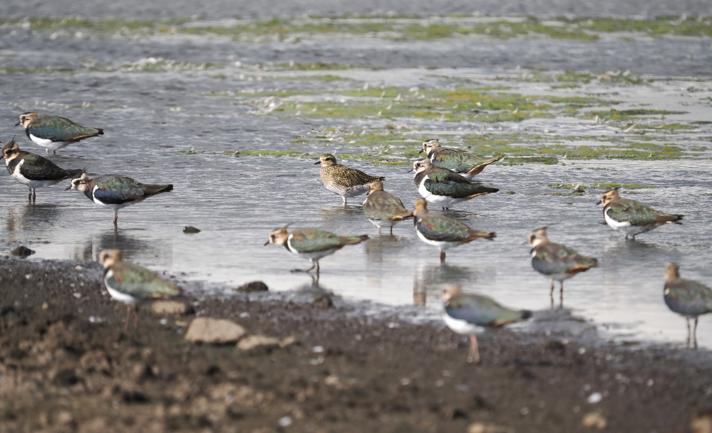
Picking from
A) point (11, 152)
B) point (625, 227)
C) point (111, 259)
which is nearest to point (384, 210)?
point (625, 227)

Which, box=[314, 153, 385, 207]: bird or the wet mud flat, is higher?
the wet mud flat

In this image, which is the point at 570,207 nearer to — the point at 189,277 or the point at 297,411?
the point at 189,277

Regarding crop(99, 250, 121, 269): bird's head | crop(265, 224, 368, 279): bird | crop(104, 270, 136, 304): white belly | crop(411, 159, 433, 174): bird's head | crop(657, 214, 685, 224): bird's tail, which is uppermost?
crop(99, 250, 121, 269): bird's head

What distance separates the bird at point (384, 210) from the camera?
2052cm

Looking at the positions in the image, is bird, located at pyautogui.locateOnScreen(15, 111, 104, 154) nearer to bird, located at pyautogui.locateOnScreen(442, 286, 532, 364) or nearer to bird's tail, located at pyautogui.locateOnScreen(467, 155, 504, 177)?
bird's tail, located at pyautogui.locateOnScreen(467, 155, 504, 177)

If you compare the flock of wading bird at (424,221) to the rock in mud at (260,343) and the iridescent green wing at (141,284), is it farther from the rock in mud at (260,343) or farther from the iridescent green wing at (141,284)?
the rock in mud at (260,343)

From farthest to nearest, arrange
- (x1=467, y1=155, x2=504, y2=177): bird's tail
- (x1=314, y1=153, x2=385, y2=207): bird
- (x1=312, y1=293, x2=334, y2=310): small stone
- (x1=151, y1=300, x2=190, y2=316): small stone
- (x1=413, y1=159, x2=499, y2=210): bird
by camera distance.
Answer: (x1=467, y1=155, x2=504, y2=177): bird's tail
(x1=314, y1=153, x2=385, y2=207): bird
(x1=413, y1=159, x2=499, y2=210): bird
(x1=312, y1=293, x2=334, y2=310): small stone
(x1=151, y1=300, x2=190, y2=316): small stone

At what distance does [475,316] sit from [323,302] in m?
2.86

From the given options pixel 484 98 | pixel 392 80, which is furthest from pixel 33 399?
pixel 392 80

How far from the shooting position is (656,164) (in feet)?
91.5

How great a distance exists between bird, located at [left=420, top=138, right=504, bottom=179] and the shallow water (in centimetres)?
66

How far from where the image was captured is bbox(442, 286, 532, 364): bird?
1360cm

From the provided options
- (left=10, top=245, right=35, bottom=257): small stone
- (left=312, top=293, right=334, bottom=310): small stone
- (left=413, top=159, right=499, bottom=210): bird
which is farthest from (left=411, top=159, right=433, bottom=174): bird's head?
(left=312, top=293, right=334, bottom=310): small stone

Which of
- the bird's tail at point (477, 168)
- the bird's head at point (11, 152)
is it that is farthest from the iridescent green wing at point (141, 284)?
the bird's tail at point (477, 168)
